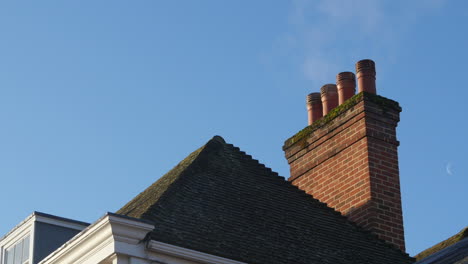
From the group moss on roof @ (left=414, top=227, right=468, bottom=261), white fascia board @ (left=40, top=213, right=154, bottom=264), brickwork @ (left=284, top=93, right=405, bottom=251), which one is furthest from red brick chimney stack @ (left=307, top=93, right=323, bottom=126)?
white fascia board @ (left=40, top=213, right=154, bottom=264)

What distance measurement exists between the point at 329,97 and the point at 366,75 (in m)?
0.92

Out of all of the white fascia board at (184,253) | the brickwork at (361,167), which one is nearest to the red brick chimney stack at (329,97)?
the brickwork at (361,167)

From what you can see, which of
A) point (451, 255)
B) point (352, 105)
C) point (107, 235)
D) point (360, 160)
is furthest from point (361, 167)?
point (107, 235)

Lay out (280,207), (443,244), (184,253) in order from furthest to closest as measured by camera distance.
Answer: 1. (443,244)
2. (280,207)
3. (184,253)

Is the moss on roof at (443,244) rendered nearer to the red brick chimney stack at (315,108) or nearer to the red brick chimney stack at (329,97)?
the red brick chimney stack at (329,97)

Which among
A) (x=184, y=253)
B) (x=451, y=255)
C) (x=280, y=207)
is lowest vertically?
(x=184, y=253)

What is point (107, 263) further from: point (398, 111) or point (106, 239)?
point (398, 111)

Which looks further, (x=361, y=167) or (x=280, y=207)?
(x=361, y=167)

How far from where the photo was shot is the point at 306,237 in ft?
54.2

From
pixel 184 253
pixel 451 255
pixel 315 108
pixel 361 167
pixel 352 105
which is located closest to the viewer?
pixel 184 253

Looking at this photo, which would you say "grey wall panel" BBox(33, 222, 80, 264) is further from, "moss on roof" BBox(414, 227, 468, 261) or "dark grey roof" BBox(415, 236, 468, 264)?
"moss on roof" BBox(414, 227, 468, 261)

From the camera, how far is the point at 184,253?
1398 cm

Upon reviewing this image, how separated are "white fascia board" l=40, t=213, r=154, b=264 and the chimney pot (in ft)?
22.8

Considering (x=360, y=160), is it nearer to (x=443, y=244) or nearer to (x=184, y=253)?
(x=443, y=244)
